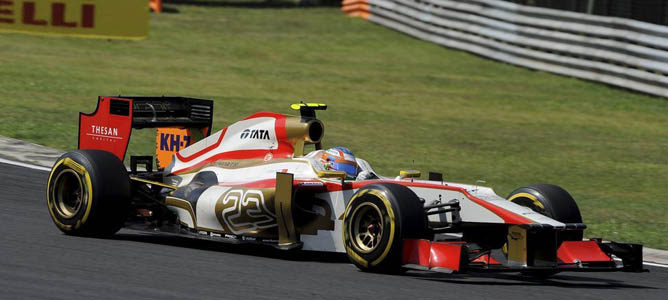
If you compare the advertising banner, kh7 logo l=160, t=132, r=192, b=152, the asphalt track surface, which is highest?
the advertising banner

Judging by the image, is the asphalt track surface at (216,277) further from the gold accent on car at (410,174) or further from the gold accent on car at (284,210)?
the gold accent on car at (410,174)

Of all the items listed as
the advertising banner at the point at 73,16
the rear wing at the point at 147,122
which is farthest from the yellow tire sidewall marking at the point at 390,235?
the advertising banner at the point at 73,16

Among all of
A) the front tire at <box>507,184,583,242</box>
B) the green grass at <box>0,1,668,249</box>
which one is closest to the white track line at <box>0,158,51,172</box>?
the green grass at <box>0,1,668,249</box>

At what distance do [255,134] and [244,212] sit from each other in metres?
1.02

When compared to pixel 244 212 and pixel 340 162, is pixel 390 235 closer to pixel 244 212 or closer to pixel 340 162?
pixel 340 162

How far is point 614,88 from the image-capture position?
24.4 meters

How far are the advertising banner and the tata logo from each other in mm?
14506

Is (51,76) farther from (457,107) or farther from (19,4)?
(457,107)

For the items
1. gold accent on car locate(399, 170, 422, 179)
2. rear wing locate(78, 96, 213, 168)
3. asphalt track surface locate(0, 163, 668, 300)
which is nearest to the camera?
asphalt track surface locate(0, 163, 668, 300)

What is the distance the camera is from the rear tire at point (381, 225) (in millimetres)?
8422

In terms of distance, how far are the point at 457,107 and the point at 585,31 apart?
158 inches

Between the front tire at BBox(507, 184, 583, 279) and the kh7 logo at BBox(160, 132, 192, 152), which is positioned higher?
the kh7 logo at BBox(160, 132, 192, 152)

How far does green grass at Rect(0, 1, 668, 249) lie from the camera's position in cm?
1608

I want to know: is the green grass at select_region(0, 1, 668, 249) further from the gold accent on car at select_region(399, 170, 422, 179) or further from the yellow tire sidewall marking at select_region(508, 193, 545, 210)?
the gold accent on car at select_region(399, 170, 422, 179)
